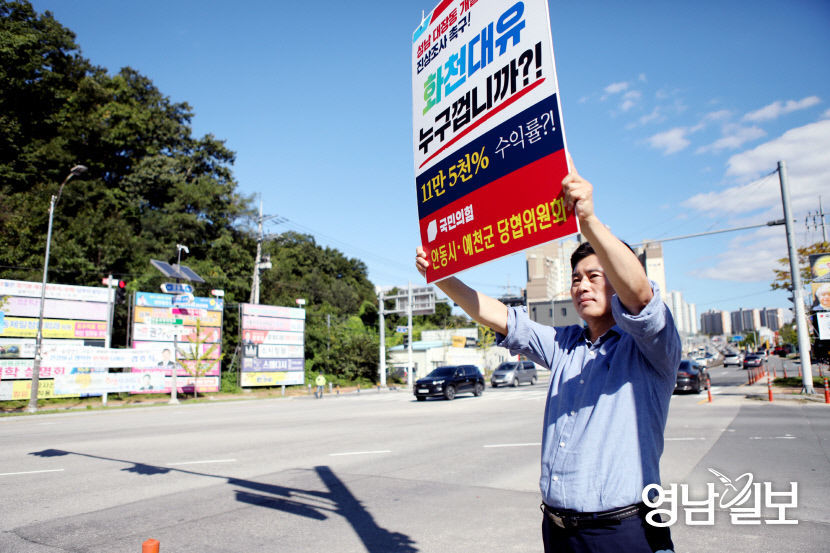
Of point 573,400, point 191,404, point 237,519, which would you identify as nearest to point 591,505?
point 573,400

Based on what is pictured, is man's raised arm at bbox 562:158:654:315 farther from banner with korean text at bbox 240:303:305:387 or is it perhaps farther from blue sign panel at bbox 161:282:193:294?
banner with korean text at bbox 240:303:305:387

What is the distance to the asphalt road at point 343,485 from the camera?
16.0ft

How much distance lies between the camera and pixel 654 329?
1.78 m

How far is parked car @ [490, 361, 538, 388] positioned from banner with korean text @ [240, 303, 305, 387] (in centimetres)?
1445

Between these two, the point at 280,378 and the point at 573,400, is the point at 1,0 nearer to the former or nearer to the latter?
the point at 280,378

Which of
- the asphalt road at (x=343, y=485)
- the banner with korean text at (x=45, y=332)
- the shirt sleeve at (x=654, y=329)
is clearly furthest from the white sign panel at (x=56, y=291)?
the shirt sleeve at (x=654, y=329)

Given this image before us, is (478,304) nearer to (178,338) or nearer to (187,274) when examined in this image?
(178,338)

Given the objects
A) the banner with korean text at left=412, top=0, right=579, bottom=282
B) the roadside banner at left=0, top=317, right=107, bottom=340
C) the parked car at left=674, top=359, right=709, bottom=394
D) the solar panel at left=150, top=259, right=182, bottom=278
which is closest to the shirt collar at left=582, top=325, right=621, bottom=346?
the banner with korean text at left=412, top=0, right=579, bottom=282

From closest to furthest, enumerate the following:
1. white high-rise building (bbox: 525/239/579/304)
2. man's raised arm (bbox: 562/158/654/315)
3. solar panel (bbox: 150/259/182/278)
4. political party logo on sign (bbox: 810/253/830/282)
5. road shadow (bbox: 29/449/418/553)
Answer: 1. man's raised arm (bbox: 562/158/654/315)
2. road shadow (bbox: 29/449/418/553)
3. political party logo on sign (bbox: 810/253/830/282)
4. solar panel (bbox: 150/259/182/278)
5. white high-rise building (bbox: 525/239/579/304)

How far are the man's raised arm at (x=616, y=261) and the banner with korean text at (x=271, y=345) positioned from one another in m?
35.3

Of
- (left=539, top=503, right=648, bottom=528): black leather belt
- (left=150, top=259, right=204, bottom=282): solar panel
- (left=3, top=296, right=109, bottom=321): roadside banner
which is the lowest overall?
(left=539, top=503, right=648, bottom=528): black leather belt

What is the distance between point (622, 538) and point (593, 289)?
0.96 meters

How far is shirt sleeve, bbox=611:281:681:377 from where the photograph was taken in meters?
1.76

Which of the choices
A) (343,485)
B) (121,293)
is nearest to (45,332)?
(121,293)
